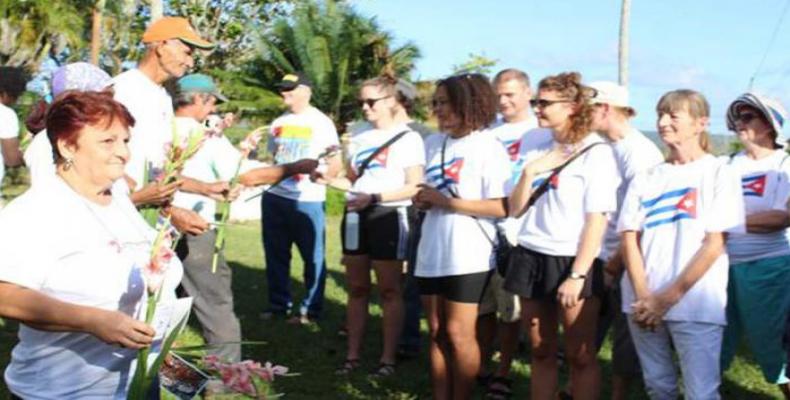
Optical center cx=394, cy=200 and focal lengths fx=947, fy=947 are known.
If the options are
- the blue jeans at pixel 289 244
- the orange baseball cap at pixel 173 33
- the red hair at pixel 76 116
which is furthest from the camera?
the blue jeans at pixel 289 244

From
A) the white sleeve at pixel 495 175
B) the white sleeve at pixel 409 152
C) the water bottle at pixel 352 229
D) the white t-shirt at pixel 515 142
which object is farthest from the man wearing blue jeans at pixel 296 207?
the white sleeve at pixel 495 175

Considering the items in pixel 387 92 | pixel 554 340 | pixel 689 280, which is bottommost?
pixel 554 340

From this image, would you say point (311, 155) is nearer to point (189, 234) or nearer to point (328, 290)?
point (328, 290)

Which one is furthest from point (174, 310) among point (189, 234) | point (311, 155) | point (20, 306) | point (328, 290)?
→ point (328, 290)

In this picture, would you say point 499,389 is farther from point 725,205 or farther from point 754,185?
point 725,205

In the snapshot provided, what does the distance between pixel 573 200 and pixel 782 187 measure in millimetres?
1338

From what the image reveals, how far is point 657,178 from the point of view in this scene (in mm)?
4273

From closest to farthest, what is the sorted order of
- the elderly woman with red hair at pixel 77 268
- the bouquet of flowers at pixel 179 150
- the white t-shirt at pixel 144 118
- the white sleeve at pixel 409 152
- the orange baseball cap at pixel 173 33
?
the elderly woman with red hair at pixel 77 268
the bouquet of flowers at pixel 179 150
the white t-shirt at pixel 144 118
the orange baseball cap at pixel 173 33
the white sleeve at pixel 409 152

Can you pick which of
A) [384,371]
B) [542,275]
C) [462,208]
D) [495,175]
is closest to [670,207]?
[542,275]

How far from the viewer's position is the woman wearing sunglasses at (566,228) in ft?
14.6

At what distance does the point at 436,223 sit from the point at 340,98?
2347 centimetres

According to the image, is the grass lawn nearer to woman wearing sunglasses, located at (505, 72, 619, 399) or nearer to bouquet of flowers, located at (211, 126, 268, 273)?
bouquet of flowers, located at (211, 126, 268, 273)

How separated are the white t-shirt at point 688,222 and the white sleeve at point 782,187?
3.37 feet

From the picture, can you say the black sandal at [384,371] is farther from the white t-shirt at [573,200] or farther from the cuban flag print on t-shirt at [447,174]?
the white t-shirt at [573,200]
